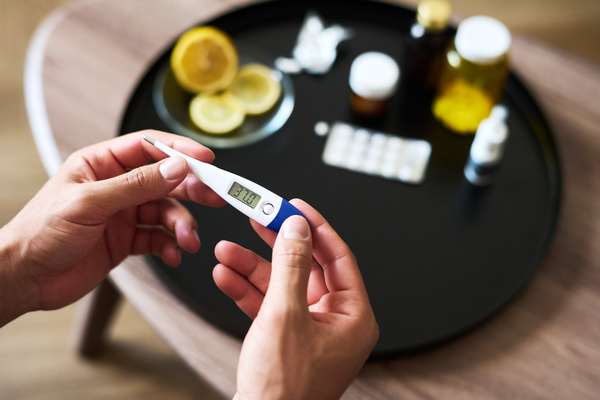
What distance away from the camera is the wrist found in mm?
632

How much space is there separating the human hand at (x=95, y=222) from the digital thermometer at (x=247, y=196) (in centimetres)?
2

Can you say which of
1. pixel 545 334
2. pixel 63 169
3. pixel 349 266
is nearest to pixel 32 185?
pixel 63 169

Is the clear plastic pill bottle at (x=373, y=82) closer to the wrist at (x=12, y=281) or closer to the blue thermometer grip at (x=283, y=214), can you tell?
the blue thermometer grip at (x=283, y=214)

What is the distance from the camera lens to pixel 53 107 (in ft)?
2.84

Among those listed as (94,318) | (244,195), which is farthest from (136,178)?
(94,318)

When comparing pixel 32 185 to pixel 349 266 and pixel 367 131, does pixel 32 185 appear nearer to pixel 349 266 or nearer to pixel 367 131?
pixel 367 131

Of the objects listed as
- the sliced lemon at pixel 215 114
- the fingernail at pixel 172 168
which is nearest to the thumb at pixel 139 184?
the fingernail at pixel 172 168

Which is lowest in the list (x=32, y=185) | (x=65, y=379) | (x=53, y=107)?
(x=65, y=379)

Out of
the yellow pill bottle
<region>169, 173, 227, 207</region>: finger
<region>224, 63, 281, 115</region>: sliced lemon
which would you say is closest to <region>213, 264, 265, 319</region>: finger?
<region>169, 173, 227, 207</region>: finger

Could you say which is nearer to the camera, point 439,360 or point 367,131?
point 439,360

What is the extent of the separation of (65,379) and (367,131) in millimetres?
835

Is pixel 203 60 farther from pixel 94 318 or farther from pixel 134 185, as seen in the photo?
pixel 94 318

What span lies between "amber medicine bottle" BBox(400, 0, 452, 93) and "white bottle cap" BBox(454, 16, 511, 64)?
0.04m

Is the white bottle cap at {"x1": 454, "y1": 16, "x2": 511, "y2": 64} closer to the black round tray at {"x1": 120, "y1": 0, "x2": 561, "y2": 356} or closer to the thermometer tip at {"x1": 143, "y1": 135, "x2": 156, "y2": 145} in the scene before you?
the black round tray at {"x1": 120, "y1": 0, "x2": 561, "y2": 356}
